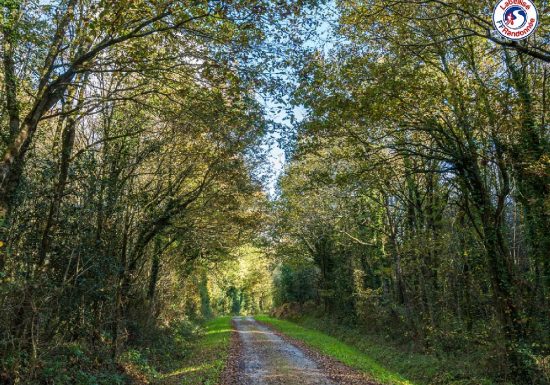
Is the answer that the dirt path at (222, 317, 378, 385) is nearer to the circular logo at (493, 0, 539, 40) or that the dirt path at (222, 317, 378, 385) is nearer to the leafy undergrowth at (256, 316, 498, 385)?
the leafy undergrowth at (256, 316, 498, 385)

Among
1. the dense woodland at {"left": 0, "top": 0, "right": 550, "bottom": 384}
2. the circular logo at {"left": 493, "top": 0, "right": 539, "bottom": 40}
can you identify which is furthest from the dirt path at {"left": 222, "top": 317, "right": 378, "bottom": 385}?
the circular logo at {"left": 493, "top": 0, "right": 539, "bottom": 40}

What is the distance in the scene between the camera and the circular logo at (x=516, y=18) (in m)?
8.66

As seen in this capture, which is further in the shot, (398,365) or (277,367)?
(398,365)

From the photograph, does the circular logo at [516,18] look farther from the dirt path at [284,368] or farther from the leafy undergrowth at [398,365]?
the dirt path at [284,368]

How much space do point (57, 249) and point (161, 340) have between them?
11.1 m

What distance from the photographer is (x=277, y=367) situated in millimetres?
14891

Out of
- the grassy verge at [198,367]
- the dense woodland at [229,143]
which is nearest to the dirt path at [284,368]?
the grassy verge at [198,367]

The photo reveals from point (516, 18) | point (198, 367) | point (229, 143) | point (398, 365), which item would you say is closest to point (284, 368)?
point (198, 367)

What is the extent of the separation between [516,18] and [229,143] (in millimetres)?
8392

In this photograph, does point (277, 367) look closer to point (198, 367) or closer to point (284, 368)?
point (284, 368)

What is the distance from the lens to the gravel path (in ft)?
41.3

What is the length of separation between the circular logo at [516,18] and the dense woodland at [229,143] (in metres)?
0.35

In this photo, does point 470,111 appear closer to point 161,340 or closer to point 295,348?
point 295,348

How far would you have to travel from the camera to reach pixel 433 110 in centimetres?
1270
